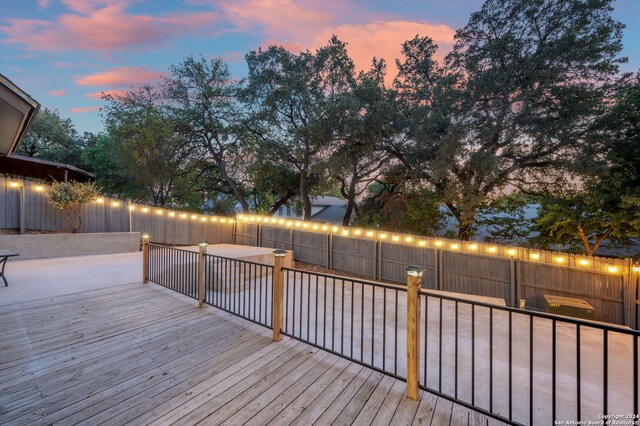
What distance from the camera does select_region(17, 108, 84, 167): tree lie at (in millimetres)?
19109

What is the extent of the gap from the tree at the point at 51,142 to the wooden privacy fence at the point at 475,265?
17789 mm

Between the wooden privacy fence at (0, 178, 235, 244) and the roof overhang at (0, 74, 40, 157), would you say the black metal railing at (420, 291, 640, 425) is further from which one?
the wooden privacy fence at (0, 178, 235, 244)

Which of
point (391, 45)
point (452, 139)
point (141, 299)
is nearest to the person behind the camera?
point (141, 299)

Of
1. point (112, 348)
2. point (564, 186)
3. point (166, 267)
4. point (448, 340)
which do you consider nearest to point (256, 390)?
point (112, 348)

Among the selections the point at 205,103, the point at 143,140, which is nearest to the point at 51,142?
the point at 143,140

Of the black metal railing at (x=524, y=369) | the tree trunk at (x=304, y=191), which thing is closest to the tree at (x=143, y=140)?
the tree trunk at (x=304, y=191)

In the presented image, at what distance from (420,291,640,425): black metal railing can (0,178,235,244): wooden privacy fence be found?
1013cm

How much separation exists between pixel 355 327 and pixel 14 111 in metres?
5.53

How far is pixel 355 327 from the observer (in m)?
4.91

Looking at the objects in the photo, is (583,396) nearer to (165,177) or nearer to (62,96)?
(165,177)

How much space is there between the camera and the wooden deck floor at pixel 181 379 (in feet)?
6.98

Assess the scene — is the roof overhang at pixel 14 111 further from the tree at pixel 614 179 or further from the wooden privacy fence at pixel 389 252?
the tree at pixel 614 179

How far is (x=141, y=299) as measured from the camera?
4809 mm

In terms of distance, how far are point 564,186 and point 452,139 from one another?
548 cm
